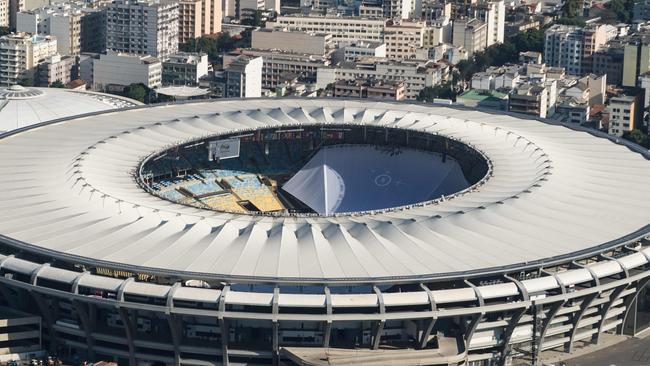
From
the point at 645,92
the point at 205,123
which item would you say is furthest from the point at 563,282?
the point at 645,92

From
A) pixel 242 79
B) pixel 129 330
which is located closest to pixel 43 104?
pixel 242 79

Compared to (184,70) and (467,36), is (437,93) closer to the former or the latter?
(467,36)

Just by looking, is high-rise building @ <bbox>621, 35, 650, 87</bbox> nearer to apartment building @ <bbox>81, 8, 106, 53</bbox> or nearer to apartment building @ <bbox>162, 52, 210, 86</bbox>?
apartment building @ <bbox>162, 52, 210, 86</bbox>

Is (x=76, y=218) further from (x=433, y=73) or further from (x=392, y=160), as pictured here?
(x=433, y=73)

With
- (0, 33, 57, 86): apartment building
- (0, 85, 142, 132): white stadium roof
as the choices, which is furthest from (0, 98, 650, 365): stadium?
(0, 33, 57, 86): apartment building

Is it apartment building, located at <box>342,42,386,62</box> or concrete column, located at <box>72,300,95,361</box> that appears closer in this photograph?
concrete column, located at <box>72,300,95,361</box>

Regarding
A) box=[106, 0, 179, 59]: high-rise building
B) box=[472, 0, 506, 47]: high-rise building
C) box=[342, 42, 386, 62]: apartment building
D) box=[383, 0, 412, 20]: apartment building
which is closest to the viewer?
box=[106, 0, 179, 59]: high-rise building
